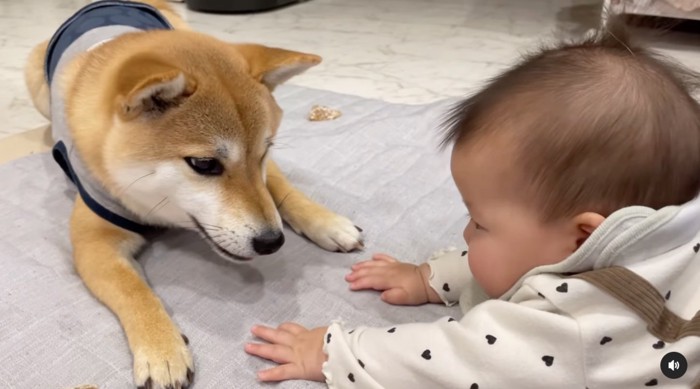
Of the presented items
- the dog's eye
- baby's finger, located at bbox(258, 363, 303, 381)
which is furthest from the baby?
the dog's eye

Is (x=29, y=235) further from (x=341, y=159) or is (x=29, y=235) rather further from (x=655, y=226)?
(x=655, y=226)

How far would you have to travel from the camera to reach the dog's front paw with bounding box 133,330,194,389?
2.69ft

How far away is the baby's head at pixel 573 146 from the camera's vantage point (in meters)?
0.66

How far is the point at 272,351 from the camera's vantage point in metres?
0.87

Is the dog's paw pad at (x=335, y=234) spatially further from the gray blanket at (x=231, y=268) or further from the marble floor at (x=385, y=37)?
the marble floor at (x=385, y=37)

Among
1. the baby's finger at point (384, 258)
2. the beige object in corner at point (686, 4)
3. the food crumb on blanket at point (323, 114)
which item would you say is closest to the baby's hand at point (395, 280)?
the baby's finger at point (384, 258)

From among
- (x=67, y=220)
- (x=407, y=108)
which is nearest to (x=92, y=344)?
(x=67, y=220)

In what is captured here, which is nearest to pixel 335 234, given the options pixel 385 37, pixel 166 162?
pixel 166 162

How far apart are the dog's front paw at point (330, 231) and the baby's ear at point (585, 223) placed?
491 millimetres

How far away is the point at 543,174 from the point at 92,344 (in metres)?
0.65

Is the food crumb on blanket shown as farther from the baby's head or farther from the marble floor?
the baby's head

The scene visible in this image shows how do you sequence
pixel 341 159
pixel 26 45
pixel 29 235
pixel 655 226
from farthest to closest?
pixel 26 45, pixel 341 159, pixel 29 235, pixel 655 226

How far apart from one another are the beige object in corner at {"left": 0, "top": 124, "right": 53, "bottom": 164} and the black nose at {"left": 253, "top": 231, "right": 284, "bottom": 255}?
0.83m

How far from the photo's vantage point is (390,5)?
3.14 meters
